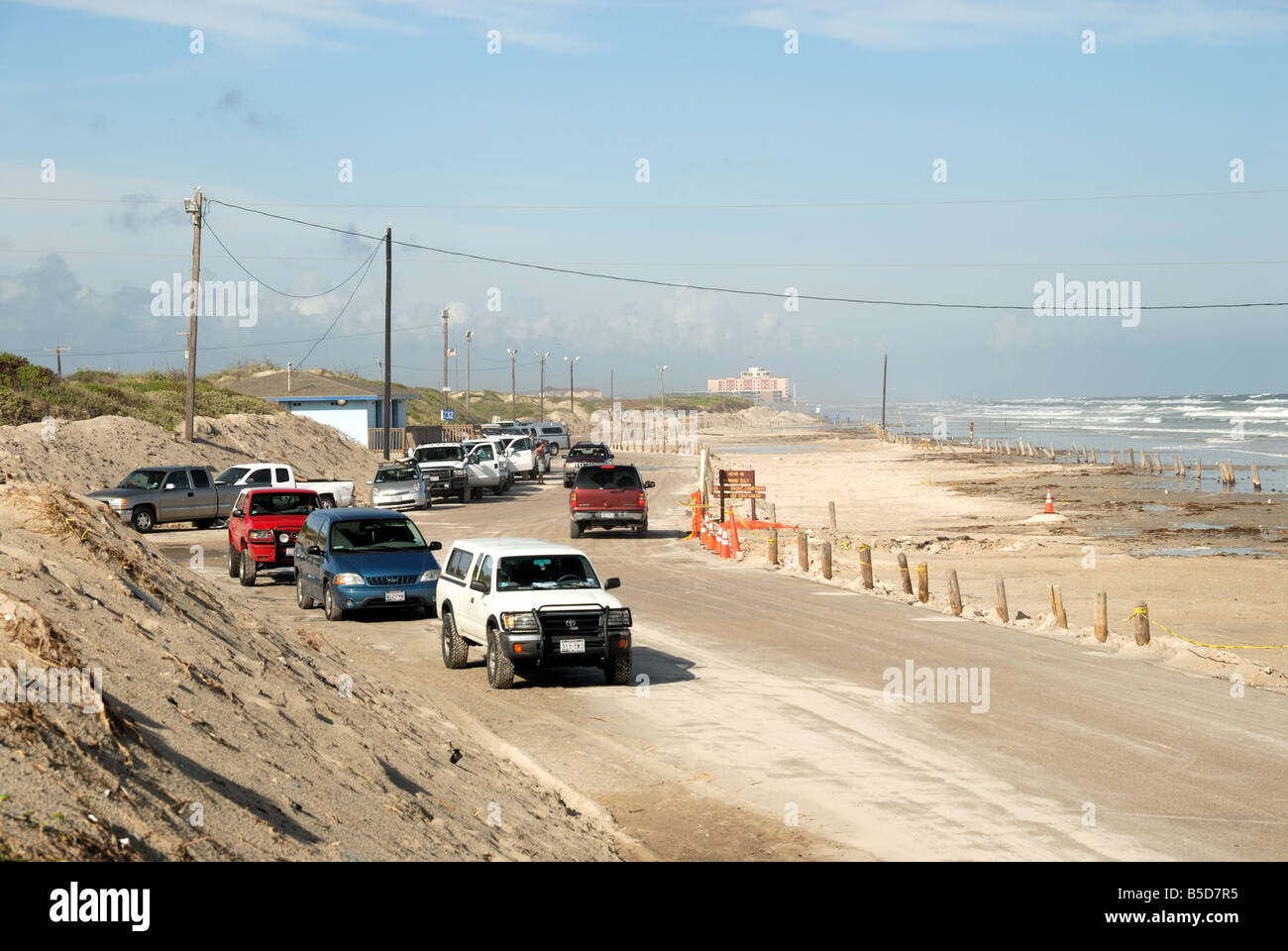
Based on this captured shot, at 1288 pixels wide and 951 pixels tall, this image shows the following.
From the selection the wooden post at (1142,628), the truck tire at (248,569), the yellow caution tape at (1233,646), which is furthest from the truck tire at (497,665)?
the truck tire at (248,569)

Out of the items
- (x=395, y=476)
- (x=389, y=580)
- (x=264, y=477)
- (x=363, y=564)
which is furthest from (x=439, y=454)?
(x=389, y=580)

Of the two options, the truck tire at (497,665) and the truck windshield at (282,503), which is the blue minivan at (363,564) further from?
the truck tire at (497,665)

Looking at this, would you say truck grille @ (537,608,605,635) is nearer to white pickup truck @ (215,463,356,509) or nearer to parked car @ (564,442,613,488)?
white pickup truck @ (215,463,356,509)

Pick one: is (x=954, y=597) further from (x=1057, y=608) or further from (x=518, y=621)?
(x=518, y=621)

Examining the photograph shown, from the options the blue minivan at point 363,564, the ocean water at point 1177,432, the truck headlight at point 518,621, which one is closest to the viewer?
the truck headlight at point 518,621

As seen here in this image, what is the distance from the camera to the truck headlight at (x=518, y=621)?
14438 millimetres

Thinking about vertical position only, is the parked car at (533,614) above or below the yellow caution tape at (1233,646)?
above

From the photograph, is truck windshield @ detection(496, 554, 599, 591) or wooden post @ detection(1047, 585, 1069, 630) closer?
truck windshield @ detection(496, 554, 599, 591)

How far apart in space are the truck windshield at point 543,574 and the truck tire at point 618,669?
110 centimetres

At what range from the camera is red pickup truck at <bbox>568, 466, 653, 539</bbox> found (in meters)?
33.9

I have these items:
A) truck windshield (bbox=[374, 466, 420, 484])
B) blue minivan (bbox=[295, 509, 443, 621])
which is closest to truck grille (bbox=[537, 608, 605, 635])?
blue minivan (bbox=[295, 509, 443, 621])

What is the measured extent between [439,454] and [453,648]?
3316cm

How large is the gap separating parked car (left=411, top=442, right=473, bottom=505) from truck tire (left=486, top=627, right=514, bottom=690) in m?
32.3
